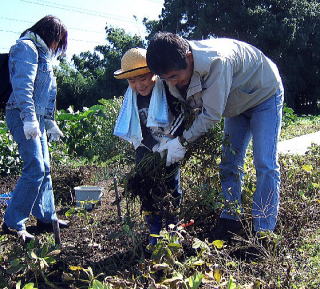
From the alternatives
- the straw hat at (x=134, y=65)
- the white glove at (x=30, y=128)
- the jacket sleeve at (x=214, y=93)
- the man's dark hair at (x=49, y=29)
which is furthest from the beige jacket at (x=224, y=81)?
the man's dark hair at (x=49, y=29)

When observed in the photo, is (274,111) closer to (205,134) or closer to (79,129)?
(205,134)

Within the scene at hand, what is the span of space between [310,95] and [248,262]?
83.8 feet

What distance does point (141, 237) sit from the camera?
2773mm

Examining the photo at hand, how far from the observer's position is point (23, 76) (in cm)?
326

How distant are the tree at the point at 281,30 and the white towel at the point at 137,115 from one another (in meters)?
22.0

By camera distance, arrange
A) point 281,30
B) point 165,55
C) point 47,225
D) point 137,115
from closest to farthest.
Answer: point 165,55 → point 137,115 → point 47,225 → point 281,30

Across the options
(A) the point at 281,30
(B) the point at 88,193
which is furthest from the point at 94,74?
(B) the point at 88,193

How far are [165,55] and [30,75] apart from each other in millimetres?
1316

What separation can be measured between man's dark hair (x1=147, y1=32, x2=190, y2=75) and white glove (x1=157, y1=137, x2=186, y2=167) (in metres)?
0.48

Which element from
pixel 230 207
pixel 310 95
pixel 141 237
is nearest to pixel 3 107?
pixel 141 237

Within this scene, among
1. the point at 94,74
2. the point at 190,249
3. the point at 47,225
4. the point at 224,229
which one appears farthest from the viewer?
the point at 94,74

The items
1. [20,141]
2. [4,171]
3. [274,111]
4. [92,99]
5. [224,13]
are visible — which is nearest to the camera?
[274,111]

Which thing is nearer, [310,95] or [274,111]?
[274,111]

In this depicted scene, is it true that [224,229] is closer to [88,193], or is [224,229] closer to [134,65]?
[134,65]
